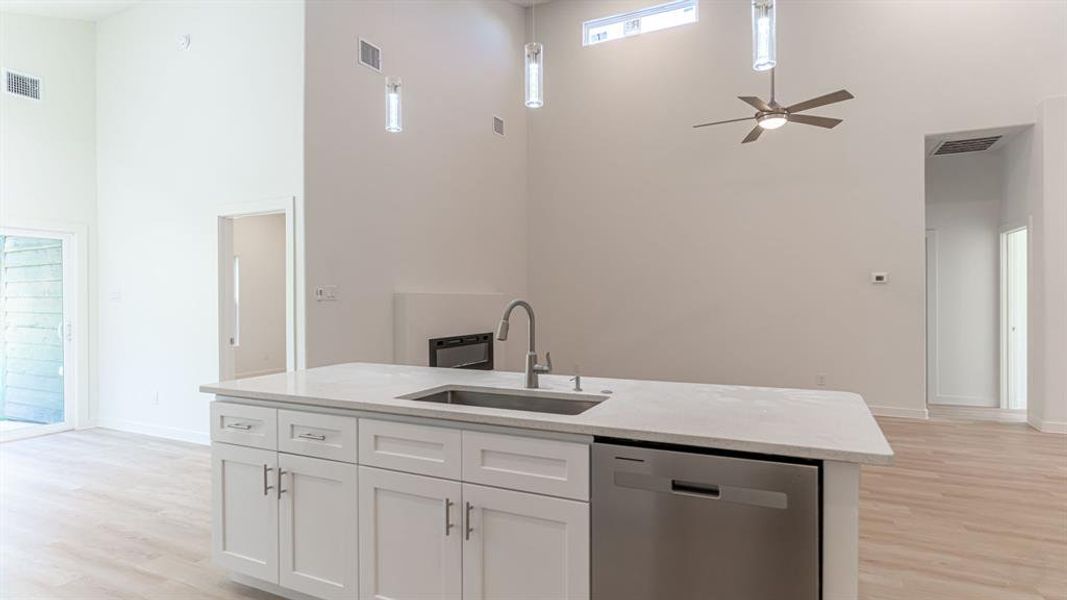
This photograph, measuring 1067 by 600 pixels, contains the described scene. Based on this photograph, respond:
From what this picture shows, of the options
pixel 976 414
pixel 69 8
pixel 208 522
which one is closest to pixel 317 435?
pixel 208 522

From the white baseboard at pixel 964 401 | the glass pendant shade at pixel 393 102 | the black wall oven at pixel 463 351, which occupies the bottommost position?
the white baseboard at pixel 964 401

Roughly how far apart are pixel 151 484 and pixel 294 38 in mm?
3398

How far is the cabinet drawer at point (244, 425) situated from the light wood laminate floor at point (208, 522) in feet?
2.25

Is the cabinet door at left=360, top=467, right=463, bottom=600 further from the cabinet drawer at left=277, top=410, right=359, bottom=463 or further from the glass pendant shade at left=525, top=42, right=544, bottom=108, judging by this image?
the glass pendant shade at left=525, top=42, right=544, bottom=108

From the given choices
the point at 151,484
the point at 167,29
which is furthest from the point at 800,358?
the point at 167,29

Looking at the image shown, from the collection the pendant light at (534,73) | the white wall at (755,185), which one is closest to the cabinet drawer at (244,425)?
the pendant light at (534,73)

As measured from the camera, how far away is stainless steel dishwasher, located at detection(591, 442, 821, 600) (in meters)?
1.40

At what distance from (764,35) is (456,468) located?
2.39m

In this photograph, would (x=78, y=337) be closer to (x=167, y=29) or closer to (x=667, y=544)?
(x=167, y=29)

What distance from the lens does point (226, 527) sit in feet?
7.62

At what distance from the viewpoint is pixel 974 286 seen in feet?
21.6

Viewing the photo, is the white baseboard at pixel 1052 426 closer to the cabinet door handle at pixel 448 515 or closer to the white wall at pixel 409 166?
the white wall at pixel 409 166

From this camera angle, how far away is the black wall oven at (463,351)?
539 centimetres

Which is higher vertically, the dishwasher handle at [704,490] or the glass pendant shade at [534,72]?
the glass pendant shade at [534,72]
